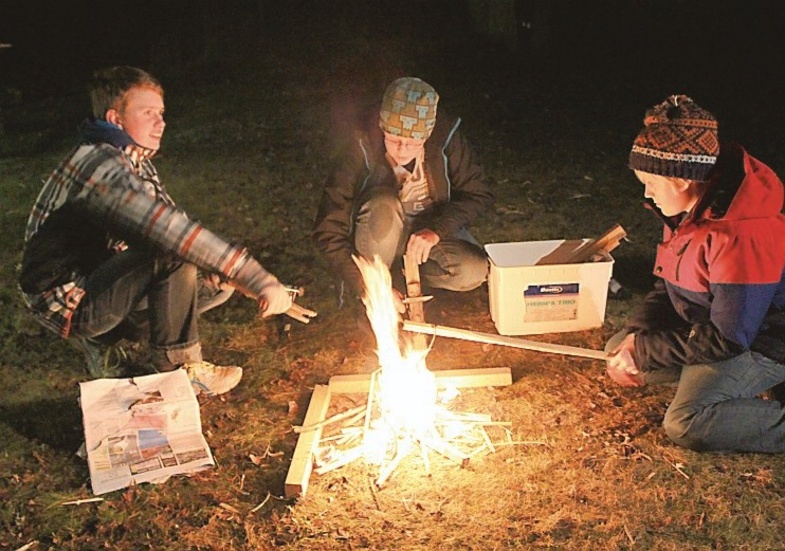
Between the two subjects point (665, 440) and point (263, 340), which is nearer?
point (665, 440)

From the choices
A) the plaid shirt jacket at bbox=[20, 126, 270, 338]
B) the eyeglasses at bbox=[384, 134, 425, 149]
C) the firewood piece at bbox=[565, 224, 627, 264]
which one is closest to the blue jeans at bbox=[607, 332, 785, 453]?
the firewood piece at bbox=[565, 224, 627, 264]

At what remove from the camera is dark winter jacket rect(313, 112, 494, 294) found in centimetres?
403

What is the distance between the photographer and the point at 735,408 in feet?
10.1

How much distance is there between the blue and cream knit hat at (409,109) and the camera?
369cm

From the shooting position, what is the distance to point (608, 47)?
40.5ft

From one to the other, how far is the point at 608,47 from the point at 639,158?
1027cm

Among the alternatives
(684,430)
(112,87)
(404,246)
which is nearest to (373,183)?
(404,246)

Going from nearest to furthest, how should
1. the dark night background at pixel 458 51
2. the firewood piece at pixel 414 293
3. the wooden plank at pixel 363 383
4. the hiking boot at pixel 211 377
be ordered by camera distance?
the wooden plank at pixel 363 383, the hiking boot at pixel 211 377, the firewood piece at pixel 414 293, the dark night background at pixel 458 51

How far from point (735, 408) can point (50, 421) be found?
10.5ft

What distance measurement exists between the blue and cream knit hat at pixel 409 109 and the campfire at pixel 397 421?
2.65 feet

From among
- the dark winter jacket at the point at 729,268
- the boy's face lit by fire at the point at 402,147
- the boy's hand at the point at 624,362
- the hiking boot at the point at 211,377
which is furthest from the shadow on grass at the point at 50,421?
the dark winter jacket at the point at 729,268

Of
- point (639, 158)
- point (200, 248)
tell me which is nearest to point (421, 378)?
point (200, 248)

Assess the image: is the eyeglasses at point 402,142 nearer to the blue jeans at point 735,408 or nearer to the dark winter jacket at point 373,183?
the dark winter jacket at point 373,183

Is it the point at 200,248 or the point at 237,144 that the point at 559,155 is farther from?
the point at 200,248
